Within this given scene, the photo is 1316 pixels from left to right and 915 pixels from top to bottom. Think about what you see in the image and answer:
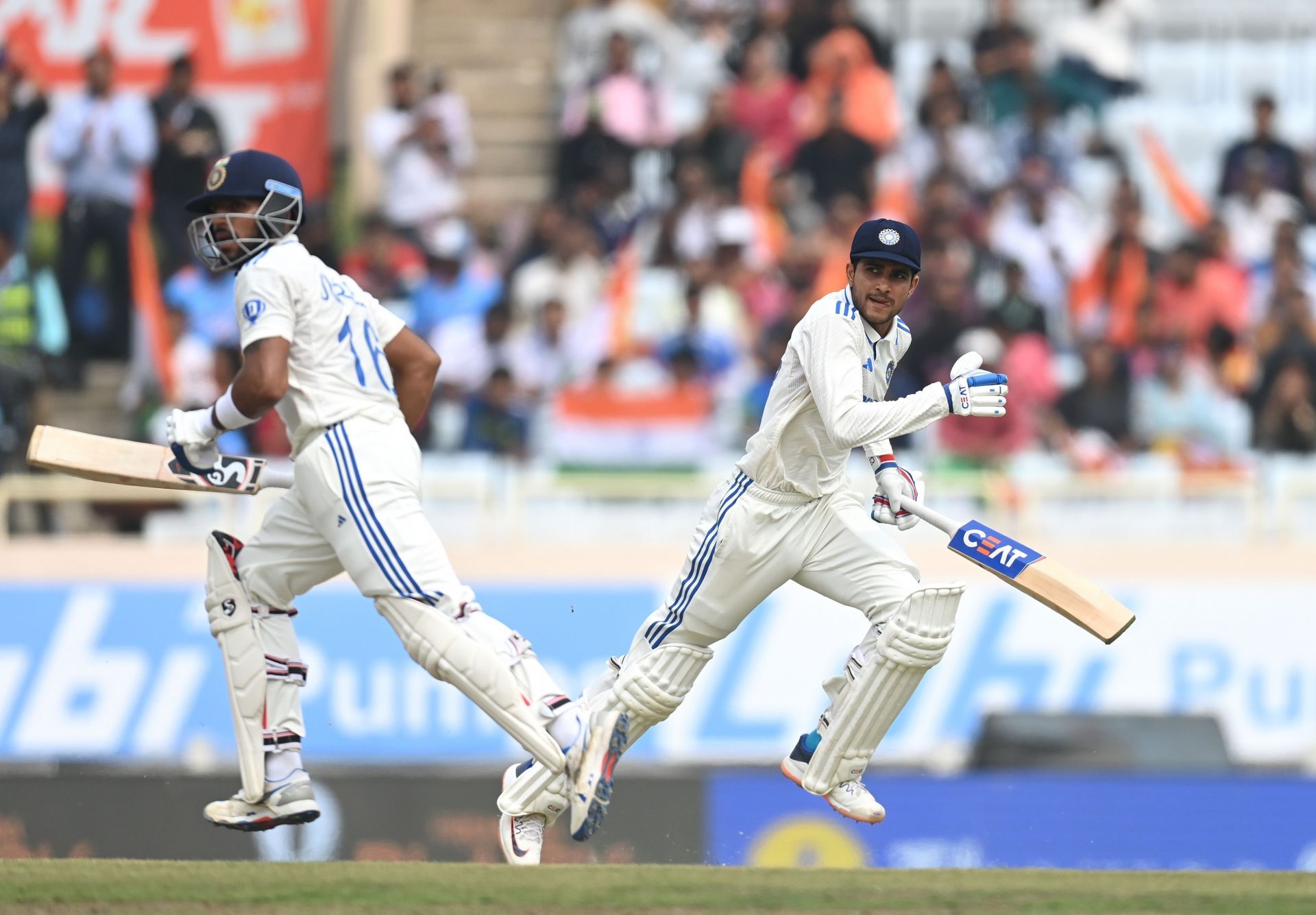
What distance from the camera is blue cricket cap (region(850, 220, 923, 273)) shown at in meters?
5.98

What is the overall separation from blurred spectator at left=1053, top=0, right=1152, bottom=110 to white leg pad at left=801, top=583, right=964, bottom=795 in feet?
25.7

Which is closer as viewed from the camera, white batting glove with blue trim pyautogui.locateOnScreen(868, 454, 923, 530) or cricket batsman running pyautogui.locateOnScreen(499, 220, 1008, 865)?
cricket batsman running pyautogui.locateOnScreen(499, 220, 1008, 865)

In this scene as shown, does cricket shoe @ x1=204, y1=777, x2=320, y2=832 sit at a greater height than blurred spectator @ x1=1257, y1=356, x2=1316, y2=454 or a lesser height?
lesser

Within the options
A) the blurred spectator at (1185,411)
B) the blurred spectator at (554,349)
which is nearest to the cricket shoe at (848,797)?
the blurred spectator at (554,349)

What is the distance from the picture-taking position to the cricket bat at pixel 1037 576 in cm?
607

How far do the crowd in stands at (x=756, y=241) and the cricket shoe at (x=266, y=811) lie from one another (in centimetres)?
422

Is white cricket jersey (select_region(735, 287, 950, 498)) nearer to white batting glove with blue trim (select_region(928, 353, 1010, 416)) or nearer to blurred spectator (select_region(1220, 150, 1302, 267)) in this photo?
white batting glove with blue trim (select_region(928, 353, 1010, 416))

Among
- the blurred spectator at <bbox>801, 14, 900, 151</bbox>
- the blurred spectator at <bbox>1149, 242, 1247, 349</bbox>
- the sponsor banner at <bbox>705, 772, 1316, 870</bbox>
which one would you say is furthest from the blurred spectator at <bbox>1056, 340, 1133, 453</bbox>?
the sponsor banner at <bbox>705, 772, 1316, 870</bbox>

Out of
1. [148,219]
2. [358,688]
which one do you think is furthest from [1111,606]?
[148,219]

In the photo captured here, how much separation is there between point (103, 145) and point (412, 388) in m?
5.99

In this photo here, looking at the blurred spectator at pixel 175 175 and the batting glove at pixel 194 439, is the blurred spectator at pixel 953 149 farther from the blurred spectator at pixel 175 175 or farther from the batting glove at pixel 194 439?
the batting glove at pixel 194 439

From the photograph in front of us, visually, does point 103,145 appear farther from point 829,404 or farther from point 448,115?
point 829,404

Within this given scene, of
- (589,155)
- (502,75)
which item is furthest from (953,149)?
(502,75)

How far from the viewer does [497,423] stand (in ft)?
34.3
